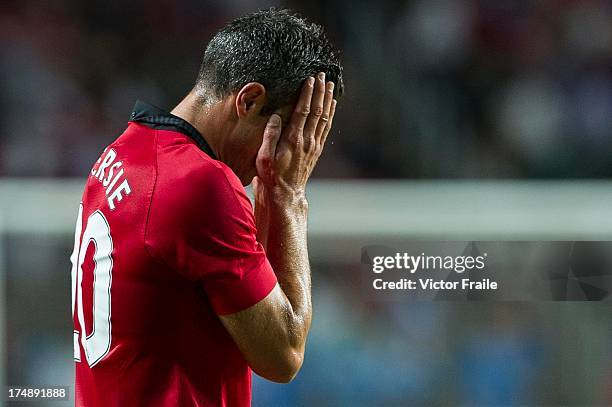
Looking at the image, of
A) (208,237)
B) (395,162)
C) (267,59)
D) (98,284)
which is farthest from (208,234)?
(395,162)

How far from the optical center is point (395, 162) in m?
3.27

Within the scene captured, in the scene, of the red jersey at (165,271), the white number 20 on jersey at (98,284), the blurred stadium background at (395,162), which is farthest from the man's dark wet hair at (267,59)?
the blurred stadium background at (395,162)

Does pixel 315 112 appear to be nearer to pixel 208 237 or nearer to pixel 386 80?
pixel 208 237

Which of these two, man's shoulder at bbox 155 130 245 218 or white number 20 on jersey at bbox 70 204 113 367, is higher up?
man's shoulder at bbox 155 130 245 218

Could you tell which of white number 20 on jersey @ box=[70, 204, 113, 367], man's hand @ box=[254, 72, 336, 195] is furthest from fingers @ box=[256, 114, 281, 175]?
white number 20 on jersey @ box=[70, 204, 113, 367]

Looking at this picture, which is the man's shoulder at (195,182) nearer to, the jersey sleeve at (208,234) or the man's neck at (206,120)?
the jersey sleeve at (208,234)

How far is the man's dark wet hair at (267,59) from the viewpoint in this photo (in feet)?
4.64

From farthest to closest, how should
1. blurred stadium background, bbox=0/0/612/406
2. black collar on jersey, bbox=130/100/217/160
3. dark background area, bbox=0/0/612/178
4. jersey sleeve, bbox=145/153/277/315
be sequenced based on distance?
1. dark background area, bbox=0/0/612/178
2. blurred stadium background, bbox=0/0/612/406
3. black collar on jersey, bbox=130/100/217/160
4. jersey sleeve, bbox=145/153/277/315

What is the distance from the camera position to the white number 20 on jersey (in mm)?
1343

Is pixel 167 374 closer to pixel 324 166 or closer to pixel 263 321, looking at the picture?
pixel 263 321

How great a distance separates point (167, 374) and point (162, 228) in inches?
9.5

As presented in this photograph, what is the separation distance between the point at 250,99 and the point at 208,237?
263 millimetres

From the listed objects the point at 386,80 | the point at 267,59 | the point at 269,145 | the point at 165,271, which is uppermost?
the point at 386,80

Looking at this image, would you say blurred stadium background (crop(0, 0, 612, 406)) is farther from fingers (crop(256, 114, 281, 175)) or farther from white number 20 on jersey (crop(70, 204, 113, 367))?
white number 20 on jersey (crop(70, 204, 113, 367))
